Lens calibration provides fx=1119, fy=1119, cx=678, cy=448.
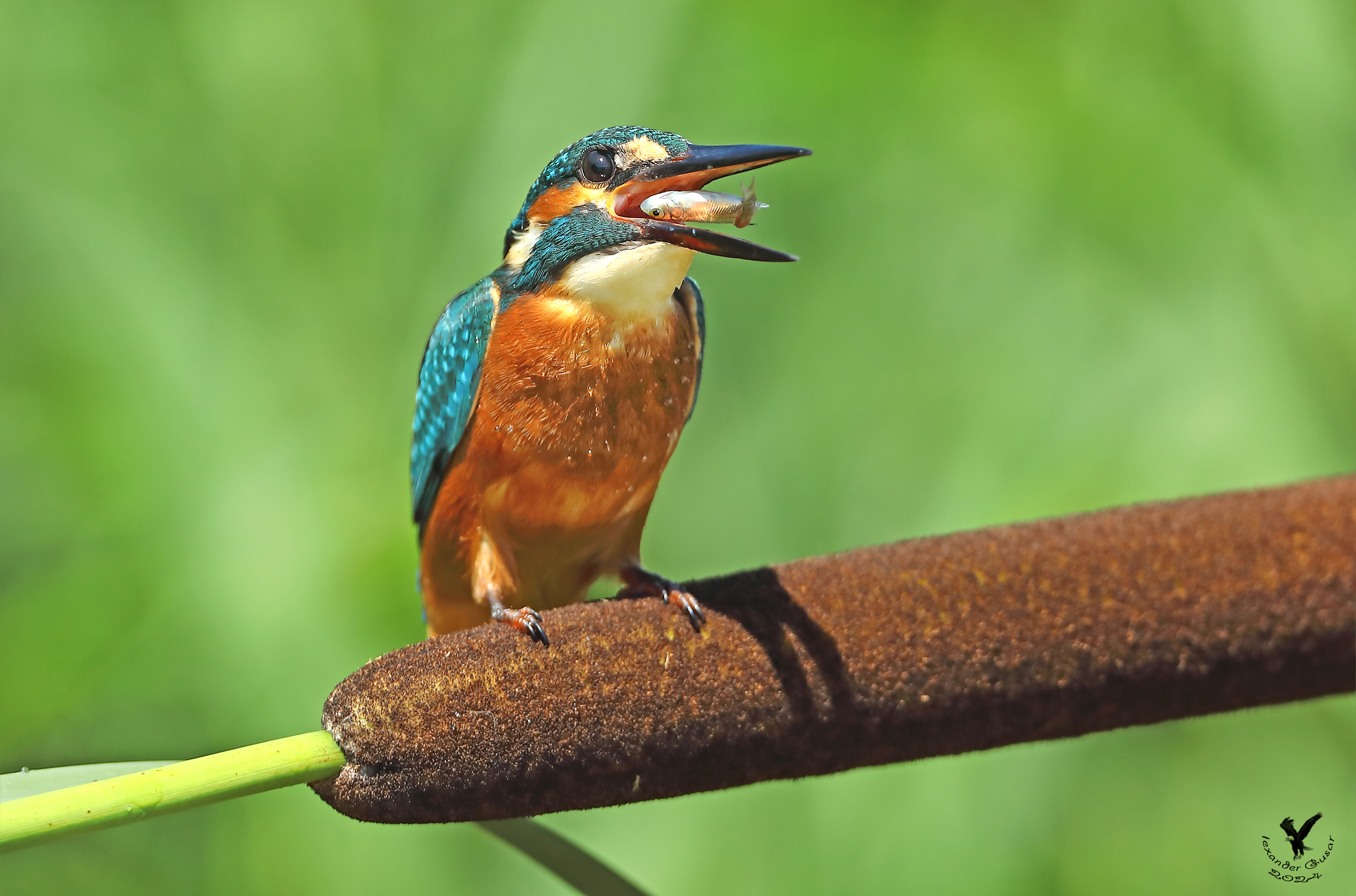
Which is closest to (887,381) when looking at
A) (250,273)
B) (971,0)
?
(971,0)

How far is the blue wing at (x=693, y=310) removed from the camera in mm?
1751

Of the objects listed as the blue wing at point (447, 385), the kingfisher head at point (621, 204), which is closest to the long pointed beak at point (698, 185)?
the kingfisher head at point (621, 204)

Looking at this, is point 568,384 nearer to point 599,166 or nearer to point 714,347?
point 599,166

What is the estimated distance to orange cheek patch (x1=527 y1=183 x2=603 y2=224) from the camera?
5.22 feet

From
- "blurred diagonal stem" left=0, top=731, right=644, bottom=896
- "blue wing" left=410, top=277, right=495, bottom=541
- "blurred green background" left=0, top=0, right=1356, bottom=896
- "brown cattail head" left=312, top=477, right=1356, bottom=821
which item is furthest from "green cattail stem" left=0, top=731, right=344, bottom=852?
"blurred green background" left=0, top=0, right=1356, bottom=896

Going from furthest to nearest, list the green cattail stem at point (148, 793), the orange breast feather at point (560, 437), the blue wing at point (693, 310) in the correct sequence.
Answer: the blue wing at point (693, 310)
the orange breast feather at point (560, 437)
the green cattail stem at point (148, 793)

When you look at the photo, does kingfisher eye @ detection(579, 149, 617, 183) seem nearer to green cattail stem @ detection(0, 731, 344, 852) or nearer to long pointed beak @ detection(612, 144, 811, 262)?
long pointed beak @ detection(612, 144, 811, 262)

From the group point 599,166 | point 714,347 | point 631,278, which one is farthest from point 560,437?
point 714,347

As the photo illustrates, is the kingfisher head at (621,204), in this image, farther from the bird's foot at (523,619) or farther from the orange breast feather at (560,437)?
the bird's foot at (523,619)

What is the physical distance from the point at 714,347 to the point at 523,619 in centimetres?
227

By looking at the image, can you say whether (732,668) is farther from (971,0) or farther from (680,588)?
(971,0)

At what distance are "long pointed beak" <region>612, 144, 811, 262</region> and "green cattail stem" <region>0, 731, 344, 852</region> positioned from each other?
0.72m

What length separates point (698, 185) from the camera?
4.83ft

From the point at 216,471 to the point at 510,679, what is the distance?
9.34 feet
